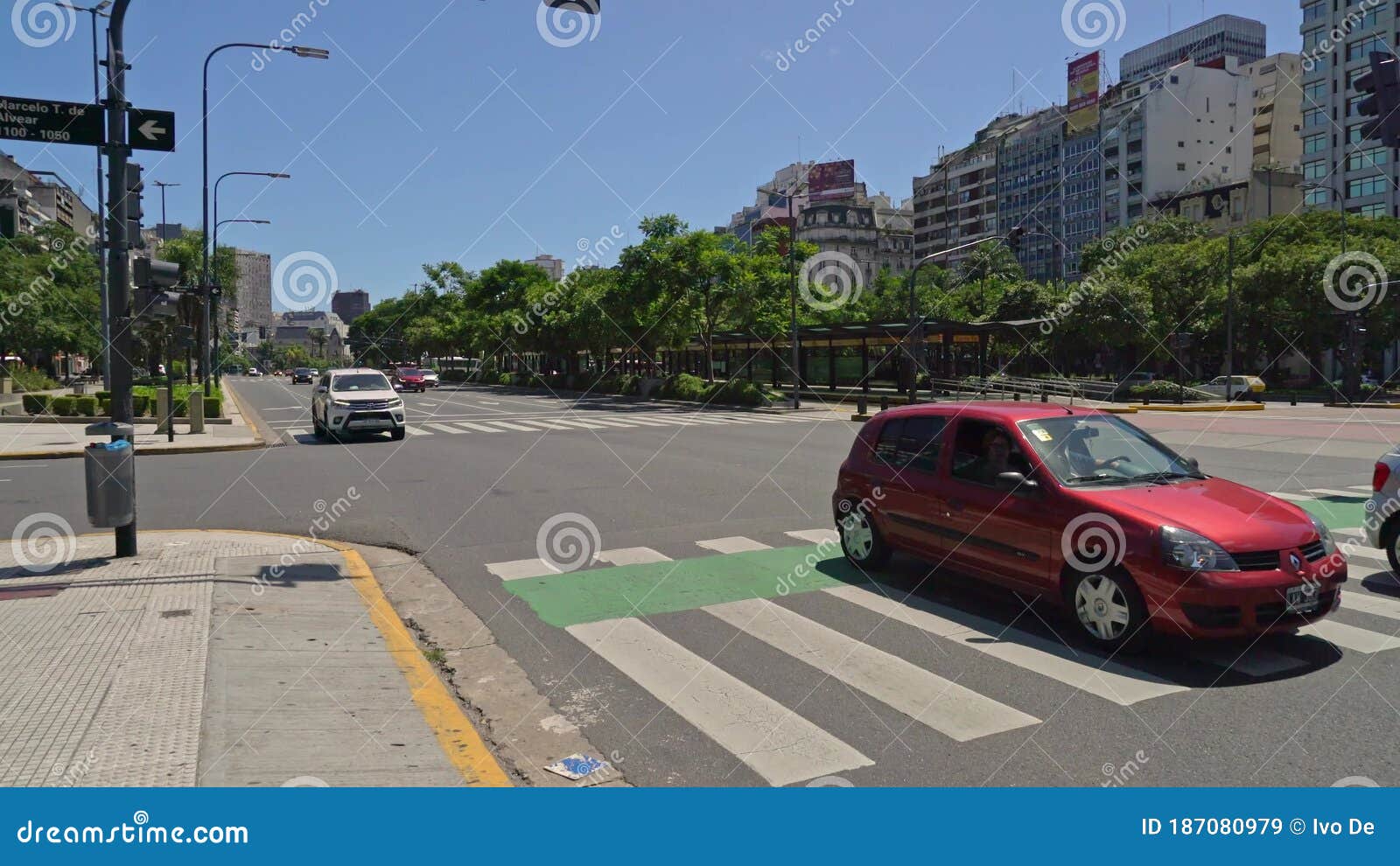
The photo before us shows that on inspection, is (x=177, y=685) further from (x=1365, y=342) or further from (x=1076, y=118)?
(x=1076, y=118)

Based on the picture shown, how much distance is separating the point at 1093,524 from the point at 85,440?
920 inches

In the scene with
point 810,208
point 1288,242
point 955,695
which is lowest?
point 955,695

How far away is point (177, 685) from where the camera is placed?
559 centimetres

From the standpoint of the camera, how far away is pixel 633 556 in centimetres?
988

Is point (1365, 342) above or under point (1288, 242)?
under

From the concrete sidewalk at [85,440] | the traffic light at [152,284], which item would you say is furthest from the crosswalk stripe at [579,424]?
the traffic light at [152,284]

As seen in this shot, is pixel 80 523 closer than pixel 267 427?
Yes

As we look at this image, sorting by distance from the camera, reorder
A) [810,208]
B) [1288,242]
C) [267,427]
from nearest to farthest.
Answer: [267,427] < [1288,242] < [810,208]

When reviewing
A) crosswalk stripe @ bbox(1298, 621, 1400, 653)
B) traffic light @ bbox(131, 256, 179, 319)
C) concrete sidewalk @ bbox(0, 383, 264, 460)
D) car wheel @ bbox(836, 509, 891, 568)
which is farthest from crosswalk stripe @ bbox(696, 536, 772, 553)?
concrete sidewalk @ bbox(0, 383, 264, 460)

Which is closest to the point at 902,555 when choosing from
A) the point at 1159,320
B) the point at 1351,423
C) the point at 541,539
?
the point at 541,539

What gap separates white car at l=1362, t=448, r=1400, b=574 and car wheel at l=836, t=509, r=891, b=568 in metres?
4.14

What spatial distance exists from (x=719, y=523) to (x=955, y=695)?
609 cm

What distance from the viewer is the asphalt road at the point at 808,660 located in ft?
15.8

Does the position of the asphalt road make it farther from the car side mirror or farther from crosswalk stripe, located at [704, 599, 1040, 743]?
the car side mirror
